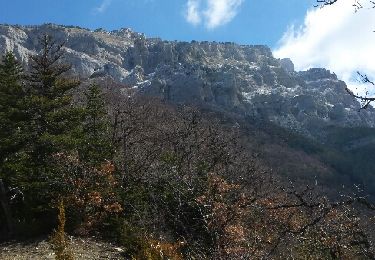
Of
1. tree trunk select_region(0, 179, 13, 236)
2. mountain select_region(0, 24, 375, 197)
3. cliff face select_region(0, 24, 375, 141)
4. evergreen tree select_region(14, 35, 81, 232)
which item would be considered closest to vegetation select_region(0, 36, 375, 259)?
evergreen tree select_region(14, 35, 81, 232)

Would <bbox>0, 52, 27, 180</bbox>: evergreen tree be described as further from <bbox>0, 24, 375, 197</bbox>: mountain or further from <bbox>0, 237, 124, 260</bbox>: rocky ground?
<bbox>0, 24, 375, 197</bbox>: mountain

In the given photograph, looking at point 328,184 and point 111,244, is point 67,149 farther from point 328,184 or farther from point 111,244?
point 328,184

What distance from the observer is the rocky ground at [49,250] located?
18.1m

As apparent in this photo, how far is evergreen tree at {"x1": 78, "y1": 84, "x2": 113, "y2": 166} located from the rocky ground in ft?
13.9

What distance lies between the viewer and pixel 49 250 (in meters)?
18.7

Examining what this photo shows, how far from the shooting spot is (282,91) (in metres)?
192

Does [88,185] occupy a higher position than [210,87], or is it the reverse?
[210,87]

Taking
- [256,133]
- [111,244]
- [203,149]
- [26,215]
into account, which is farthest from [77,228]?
[256,133]

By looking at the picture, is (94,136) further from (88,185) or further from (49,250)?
(49,250)

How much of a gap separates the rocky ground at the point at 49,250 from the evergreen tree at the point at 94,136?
167 inches

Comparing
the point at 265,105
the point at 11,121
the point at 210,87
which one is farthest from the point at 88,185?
the point at 265,105

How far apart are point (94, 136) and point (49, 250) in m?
8.61

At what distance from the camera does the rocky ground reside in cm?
1812

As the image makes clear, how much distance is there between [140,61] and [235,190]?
Result: 586ft
